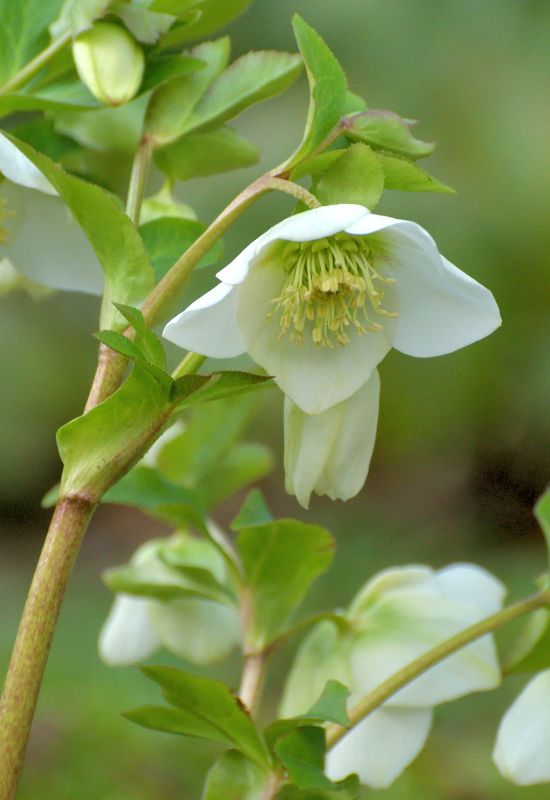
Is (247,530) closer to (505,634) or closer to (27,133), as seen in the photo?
(27,133)

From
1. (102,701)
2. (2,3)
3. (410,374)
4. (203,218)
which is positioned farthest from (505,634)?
(2,3)

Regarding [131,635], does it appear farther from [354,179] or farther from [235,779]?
[354,179]

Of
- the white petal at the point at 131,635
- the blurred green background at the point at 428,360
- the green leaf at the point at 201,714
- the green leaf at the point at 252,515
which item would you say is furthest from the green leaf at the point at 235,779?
the blurred green background at the point at 428,360

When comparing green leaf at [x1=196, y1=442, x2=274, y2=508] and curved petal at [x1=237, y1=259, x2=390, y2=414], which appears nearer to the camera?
curved petal at [x1=237, y1=259, x2=390, y2=414]

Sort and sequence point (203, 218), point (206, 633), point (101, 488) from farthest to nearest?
point (203, 218) → point (206, 633) → point (101, 488)

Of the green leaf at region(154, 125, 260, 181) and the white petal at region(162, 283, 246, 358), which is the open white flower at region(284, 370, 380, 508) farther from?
the green leaf at region(154, 125, 260, 181)

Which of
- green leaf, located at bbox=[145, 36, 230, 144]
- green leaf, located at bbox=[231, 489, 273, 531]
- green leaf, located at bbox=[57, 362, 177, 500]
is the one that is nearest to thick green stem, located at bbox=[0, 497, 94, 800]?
green leaf, located at bbox=[57, 362, 177, 500]

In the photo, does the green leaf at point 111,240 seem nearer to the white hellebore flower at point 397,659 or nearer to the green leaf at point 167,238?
the green leaf at point 167,238
